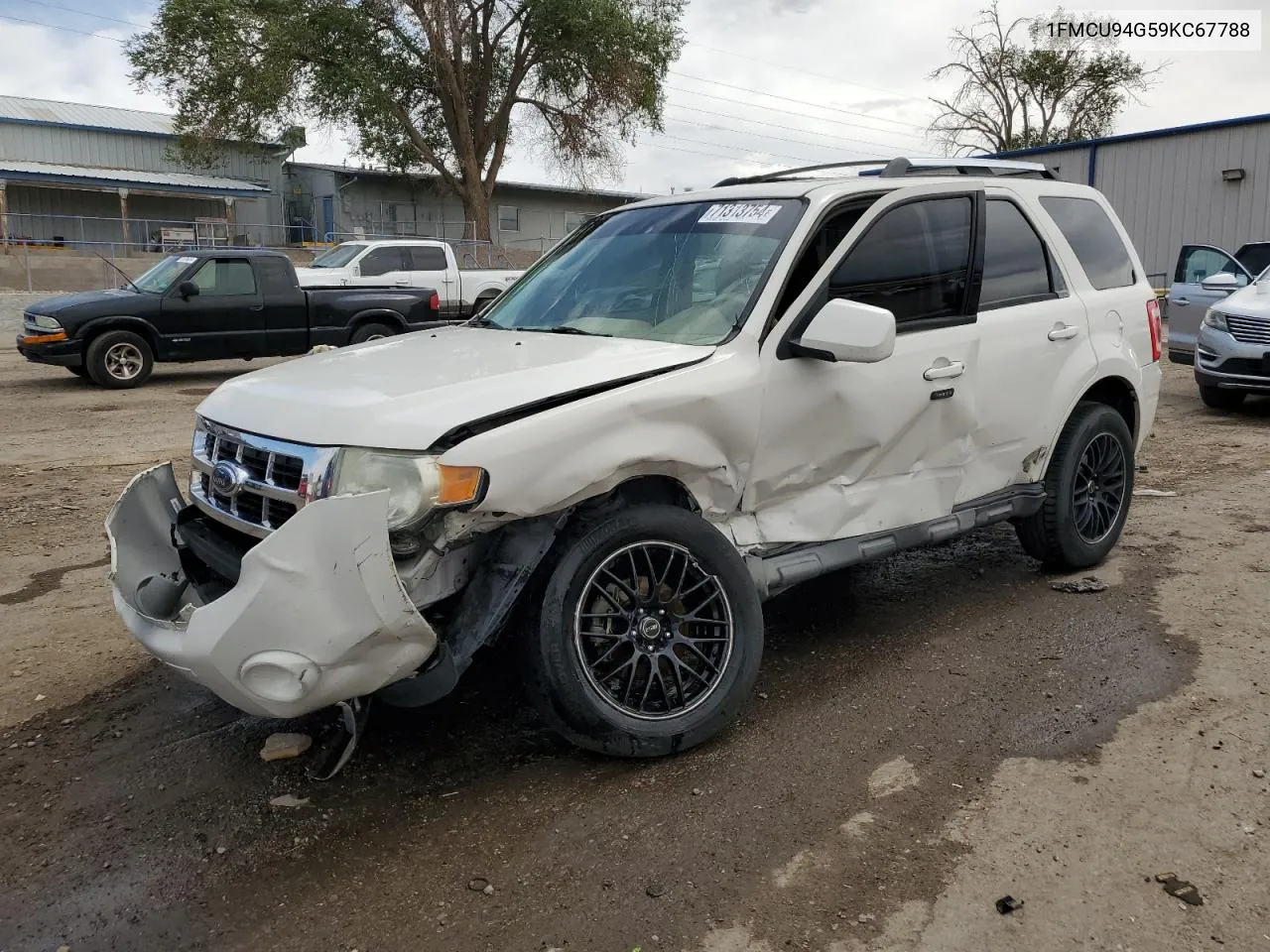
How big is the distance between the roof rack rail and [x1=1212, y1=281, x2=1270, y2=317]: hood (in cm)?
621

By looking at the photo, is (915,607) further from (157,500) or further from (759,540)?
(157,500)

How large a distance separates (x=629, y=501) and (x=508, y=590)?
0.60 meters

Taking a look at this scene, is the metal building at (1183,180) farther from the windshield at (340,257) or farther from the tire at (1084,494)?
the tire at (1084,494)

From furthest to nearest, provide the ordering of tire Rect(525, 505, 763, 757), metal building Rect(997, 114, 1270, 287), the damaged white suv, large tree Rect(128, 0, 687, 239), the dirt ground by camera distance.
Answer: large tree Rect(128, 0, 687, 239) < metal building Rect(997, 114, 1270, 287) < tire Rect(525, 505, 763, 757) < the damaged white suv < the dirt ground

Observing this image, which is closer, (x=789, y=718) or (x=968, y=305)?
(x=789, y=718)

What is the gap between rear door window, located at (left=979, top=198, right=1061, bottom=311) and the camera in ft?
15.4

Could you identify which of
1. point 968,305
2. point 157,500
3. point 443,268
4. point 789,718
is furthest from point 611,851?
point 443,268

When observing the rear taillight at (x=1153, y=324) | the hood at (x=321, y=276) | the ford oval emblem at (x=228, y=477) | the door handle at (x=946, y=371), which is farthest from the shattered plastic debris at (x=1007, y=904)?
the hood at (x=321, y=276)

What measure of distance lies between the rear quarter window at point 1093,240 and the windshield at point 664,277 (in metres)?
1.81

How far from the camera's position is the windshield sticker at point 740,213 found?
4168 millimetres

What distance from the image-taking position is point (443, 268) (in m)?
20.0

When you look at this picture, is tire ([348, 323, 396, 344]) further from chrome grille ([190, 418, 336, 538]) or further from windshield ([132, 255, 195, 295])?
chrome grille ([190, 418, 336, 538])

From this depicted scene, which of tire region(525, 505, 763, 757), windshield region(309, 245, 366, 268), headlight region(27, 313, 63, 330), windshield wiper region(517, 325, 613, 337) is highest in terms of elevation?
windshield region(309, 245, 366, 268)

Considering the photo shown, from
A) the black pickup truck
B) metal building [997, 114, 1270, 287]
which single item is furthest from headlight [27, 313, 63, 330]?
metal building [997, 114, 1270, 287]
